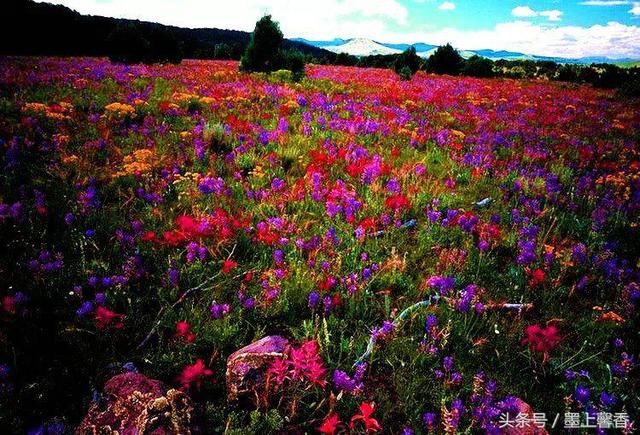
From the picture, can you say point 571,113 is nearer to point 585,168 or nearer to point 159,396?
point 585,168

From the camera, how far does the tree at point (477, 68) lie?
29062 millimetres

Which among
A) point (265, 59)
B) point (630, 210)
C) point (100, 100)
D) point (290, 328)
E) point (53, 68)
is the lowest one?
point (290, 328)

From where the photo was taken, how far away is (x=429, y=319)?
3.07 metres

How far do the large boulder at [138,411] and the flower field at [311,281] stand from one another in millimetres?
117

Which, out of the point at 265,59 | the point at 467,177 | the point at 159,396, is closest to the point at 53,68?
the point at 265,59

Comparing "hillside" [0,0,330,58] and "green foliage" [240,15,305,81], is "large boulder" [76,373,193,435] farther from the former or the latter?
"hillside" [0,0,330,58]

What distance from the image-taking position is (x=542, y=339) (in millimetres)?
3047

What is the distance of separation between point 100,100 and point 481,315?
9.85m

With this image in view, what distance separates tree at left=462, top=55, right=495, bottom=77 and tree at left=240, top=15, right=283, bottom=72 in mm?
18243

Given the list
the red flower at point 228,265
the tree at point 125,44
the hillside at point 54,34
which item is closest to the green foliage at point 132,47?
the tree at point 125,44

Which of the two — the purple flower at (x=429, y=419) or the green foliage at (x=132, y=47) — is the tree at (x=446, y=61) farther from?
the purple flower at (x=429, y=419)

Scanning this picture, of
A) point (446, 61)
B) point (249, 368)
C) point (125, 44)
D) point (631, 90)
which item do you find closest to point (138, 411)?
point (249, 368)

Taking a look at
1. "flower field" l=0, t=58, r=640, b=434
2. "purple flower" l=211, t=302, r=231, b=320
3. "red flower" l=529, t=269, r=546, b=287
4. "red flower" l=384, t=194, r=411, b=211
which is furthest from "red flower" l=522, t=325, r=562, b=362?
"purple flower" l=211, t=302, r=231, b=320

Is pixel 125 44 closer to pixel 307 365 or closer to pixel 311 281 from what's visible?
pixel 311 281
